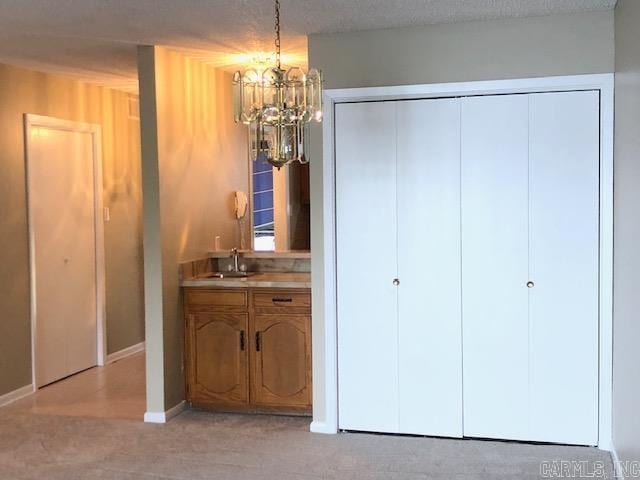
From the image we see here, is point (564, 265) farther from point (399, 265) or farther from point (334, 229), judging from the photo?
point (334, 229)

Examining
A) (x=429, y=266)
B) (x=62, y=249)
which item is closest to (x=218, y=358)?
(x=429, y=266)

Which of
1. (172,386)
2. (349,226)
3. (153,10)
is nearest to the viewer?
(153,10)

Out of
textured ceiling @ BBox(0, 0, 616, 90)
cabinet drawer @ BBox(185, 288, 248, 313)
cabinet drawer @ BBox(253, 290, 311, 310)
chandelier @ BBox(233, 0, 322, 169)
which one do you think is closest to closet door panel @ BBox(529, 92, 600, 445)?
textured ceiling @ BBox(0, 0, 616, 90)

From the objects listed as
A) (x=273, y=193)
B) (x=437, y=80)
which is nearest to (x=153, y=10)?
(x=437, y=80)

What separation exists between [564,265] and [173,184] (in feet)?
7.99

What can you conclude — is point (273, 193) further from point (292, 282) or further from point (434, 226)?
point (434, 226)

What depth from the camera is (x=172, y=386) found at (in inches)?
188

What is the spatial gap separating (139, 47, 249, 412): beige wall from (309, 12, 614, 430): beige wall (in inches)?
38.5

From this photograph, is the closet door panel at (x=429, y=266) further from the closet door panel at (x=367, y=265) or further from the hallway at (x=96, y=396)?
the hallway at (x=96, y=396)

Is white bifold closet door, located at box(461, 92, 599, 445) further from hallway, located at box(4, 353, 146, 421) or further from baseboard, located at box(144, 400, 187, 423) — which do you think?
hallway, located at box(4, 353, 146, 421)

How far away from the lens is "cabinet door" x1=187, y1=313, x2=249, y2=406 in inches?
188

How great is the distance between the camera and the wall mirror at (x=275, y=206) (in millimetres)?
6258

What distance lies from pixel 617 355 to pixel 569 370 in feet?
1.14

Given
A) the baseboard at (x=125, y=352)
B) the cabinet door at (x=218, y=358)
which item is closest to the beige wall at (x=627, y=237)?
the cabinet door at (x=218, y=358)
